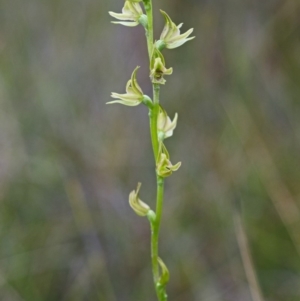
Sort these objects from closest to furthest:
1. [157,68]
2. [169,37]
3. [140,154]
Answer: [157,68] < [169,37] < [140,154]

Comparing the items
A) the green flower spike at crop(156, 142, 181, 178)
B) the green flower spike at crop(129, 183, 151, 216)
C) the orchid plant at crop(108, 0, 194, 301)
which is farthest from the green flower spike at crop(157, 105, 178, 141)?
the green flower spike at crop(129, 183, 151, 216)

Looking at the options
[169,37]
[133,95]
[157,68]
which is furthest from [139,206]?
[169,37]

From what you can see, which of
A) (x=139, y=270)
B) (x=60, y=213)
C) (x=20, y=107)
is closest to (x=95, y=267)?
(x=139, y=270)

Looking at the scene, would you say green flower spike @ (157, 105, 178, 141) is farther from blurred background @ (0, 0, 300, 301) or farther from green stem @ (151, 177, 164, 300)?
blurred background @ (0, 0, 300, 301)

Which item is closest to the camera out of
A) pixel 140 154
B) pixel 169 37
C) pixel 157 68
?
pixel 157 68

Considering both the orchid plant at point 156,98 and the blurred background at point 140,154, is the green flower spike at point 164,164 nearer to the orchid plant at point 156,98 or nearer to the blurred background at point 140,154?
the orchid plant at point 156,98

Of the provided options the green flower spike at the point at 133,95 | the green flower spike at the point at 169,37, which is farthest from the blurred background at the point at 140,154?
the green flower spike at the point at 169,37

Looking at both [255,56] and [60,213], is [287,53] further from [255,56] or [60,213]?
[60,213]

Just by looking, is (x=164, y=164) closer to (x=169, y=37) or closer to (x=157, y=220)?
(x=157, y=220)

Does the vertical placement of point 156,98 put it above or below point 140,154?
above
